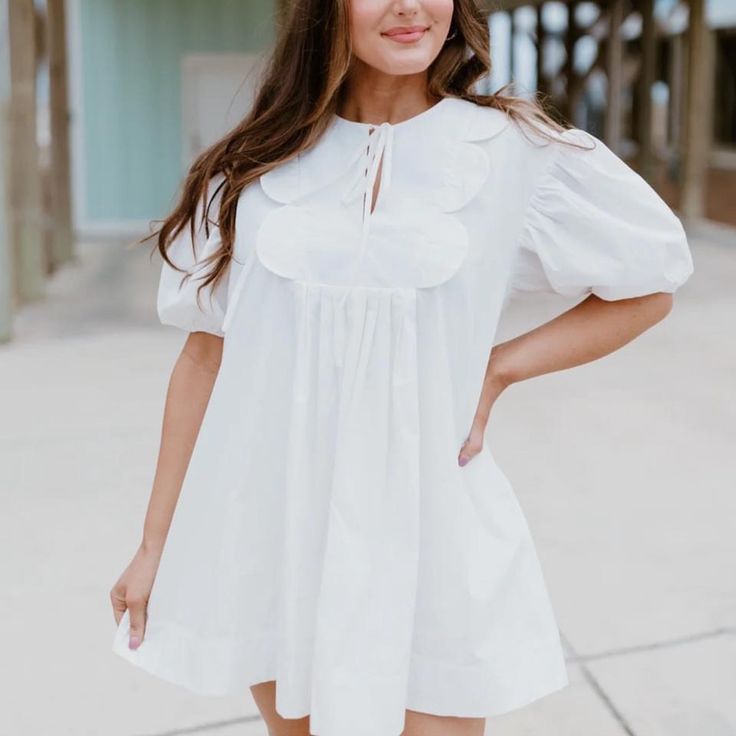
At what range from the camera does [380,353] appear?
4.09 ft

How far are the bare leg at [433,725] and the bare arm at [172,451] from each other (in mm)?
390

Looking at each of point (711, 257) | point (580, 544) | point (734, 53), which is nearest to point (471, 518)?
point (580, 544)

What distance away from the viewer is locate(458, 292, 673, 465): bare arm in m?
1.40

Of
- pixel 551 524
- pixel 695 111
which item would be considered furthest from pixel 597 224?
pixel 695 111

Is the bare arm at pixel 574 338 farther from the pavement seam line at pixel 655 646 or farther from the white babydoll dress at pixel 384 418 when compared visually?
the pavement seam line at pixel 655 646

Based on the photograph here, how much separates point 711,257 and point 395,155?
9224 millimetres

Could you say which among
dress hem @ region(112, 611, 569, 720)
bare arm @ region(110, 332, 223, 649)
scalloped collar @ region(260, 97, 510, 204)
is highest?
scalloped collar @ region(260, 97, 510, 204)

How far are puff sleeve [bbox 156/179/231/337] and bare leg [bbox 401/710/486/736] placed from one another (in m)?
0.58

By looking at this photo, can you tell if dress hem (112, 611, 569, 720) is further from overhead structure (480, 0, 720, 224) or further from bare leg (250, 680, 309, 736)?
overhead structure (480, 0, 720, 224)

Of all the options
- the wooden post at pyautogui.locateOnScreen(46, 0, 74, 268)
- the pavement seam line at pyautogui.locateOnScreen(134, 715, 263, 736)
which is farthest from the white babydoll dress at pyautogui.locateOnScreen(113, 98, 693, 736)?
the wooden post at pyautogui.locateOnScreen(46, 0, 74, 268)

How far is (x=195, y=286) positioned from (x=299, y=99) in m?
0.29

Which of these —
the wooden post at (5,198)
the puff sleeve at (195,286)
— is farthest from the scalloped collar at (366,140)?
the wooden post at (5,198)

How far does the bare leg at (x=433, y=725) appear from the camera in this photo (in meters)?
1.36

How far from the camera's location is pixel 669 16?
2272cm
